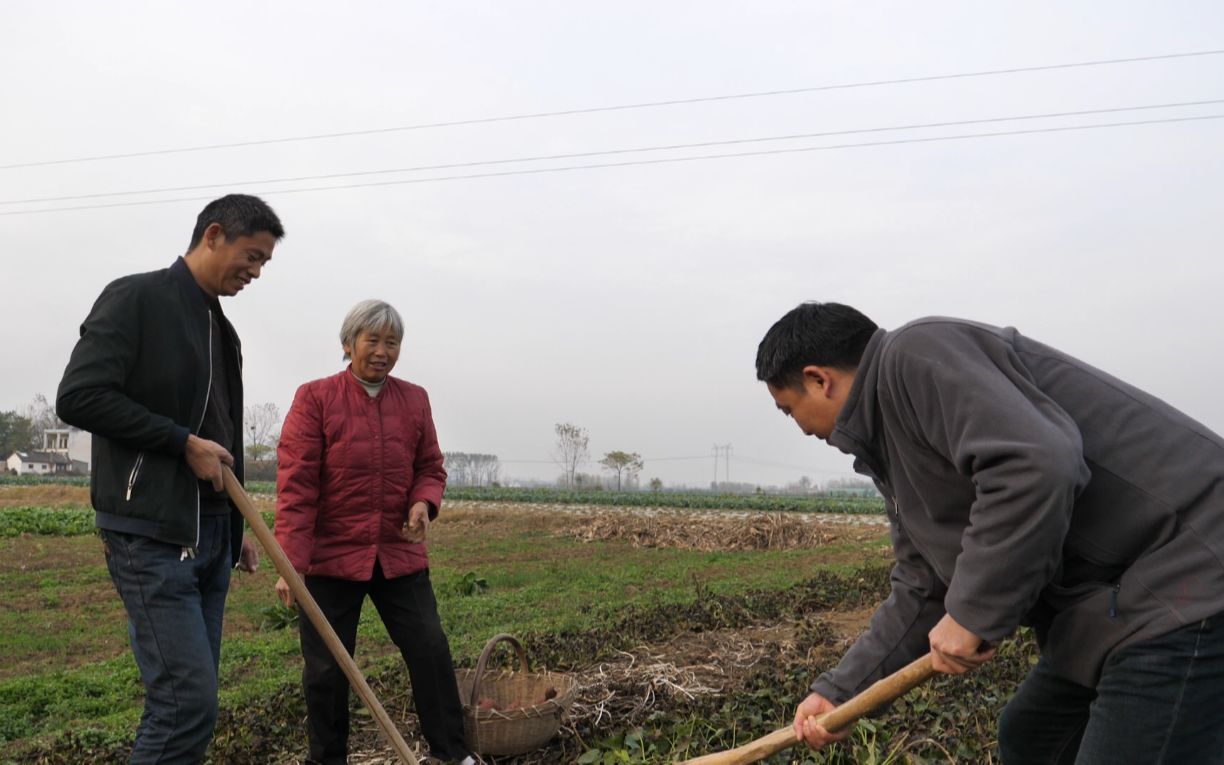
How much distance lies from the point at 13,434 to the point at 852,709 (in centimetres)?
8637

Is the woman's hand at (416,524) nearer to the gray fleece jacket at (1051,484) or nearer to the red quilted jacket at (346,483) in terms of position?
the red quilted jacket at (346,483)

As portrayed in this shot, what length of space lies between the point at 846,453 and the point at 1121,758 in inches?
31.7

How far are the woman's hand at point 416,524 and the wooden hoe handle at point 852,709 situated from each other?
5.53 feet

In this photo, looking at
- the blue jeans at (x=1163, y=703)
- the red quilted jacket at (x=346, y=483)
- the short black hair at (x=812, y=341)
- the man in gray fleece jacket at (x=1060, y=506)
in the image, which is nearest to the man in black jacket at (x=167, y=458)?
the red quilted jacket at (x=346, y=483)

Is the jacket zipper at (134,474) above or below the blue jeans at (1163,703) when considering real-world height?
above

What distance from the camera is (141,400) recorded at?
108 inches

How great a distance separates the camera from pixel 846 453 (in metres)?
2.21

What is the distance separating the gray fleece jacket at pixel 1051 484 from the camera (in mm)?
1749

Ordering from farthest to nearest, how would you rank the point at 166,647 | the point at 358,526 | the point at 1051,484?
1. the point at 358,526
2. the point at 166,647
3. the point at 1051,484

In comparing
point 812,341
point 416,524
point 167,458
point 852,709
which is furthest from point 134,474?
point 852,709

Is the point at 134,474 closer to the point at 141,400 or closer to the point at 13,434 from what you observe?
the point at 141,400

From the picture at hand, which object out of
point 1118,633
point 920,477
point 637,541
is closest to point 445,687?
point 920,477

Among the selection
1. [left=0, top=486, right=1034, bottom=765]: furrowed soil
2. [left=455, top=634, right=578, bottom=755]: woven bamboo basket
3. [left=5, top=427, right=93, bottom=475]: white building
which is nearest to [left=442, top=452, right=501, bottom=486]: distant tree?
[left=5, top=427, right=93, bottom=475]: white building

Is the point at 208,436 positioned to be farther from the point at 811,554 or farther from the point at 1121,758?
the point at 811,554
